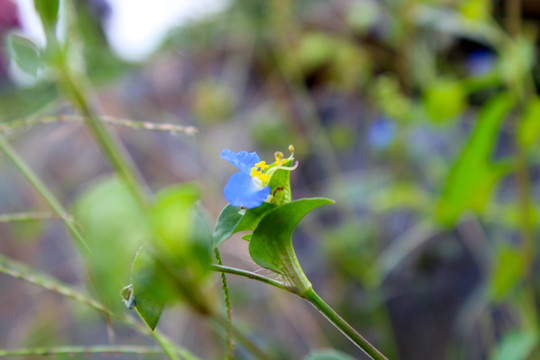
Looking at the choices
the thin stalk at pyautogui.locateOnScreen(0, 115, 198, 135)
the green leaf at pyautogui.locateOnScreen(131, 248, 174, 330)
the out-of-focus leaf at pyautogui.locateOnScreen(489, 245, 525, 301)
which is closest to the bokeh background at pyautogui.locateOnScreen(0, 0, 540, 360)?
the out-of-focus leaf at pyautogui.locateOnScreen(489, 245, 525, 301)

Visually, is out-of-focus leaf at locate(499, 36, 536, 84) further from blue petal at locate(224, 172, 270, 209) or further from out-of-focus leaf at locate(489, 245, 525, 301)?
blue petal at locate(224, 172, 270, 209)

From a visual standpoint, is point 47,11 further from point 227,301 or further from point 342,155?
point 342,155

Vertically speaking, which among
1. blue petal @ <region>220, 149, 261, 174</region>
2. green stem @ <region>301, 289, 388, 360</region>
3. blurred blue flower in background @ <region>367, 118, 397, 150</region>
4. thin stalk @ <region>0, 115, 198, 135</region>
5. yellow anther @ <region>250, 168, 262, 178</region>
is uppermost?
blurred blue flower in background @ <region>367, 118, 397, 150</region>

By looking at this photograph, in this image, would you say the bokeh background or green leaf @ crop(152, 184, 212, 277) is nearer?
green leaf @ crop(152, 184, 212, 277)

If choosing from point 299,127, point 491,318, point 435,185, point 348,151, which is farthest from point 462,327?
point 299,127

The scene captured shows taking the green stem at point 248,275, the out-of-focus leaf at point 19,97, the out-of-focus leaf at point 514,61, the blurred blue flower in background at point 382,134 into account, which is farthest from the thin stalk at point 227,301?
the out-of-focus leaf at point 19,97

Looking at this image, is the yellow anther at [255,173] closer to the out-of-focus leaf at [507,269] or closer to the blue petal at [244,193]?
the blue petal at [244,193]

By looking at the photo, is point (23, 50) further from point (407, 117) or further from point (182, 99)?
point (182, 99)

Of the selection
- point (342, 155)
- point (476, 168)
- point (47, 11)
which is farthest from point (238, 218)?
point (342, 155)
